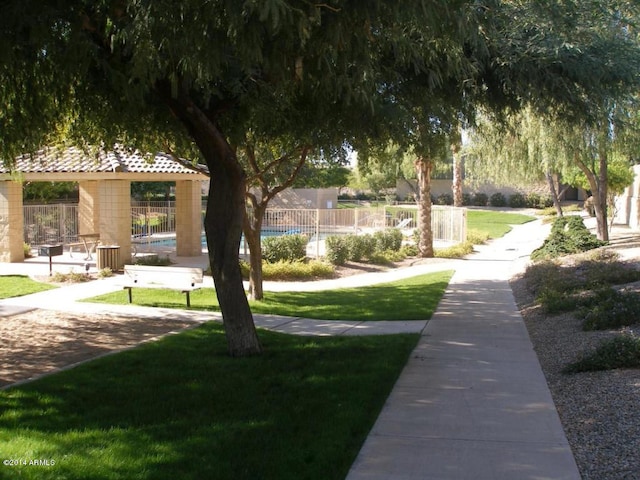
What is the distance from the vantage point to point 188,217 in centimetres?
2294

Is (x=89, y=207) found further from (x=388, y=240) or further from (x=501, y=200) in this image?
(x=501, y=200)

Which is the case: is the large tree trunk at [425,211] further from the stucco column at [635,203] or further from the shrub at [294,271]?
the stucco column at [635,203]

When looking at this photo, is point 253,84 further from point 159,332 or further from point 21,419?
point 21,419

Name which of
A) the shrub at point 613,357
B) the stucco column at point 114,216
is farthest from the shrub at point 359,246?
the shrub at point 613,357

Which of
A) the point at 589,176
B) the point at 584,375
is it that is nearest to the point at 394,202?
the point at 589,176

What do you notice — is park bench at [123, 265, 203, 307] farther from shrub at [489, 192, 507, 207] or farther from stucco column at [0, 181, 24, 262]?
shrub at [489, 192, 507, 207]

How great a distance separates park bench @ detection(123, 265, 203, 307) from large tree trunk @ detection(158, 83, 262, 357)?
14.0ft

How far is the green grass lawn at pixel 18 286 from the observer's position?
1499 centimetres

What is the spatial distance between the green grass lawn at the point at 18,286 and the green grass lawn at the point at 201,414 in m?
7.07

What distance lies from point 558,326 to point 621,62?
3853 mm

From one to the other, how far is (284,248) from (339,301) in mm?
6524

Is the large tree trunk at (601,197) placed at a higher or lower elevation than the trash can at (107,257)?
higher

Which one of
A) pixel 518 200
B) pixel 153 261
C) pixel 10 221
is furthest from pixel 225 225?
pixel 518 200

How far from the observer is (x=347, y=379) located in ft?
24.5
